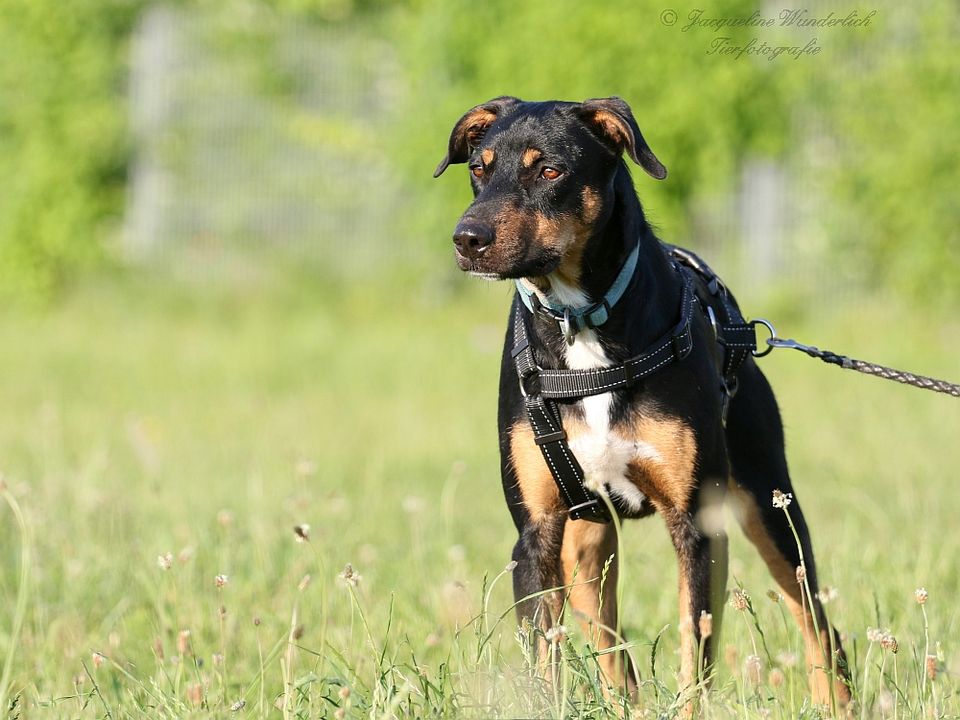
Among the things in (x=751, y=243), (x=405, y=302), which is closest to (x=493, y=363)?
(x=405, y=302)

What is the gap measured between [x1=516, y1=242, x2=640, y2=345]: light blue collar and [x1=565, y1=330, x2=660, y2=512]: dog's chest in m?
0.03

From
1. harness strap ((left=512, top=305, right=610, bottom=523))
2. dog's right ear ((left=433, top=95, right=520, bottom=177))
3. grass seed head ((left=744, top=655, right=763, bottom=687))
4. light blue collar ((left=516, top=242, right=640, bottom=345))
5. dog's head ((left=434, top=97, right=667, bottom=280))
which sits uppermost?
dog's right ear ((left=433, top=95, right=520, bottom=177))

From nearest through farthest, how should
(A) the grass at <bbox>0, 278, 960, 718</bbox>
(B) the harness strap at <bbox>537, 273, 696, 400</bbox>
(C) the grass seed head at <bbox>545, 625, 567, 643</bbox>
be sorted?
(C) the grass seed head at <bbox>545, 625, 567, 643</bbox> < (A) the grass at <bbox>0, 278, 960, 718</bbox> < (B) the harness strap at <bbox>537, 273, 696, 400</bbox>

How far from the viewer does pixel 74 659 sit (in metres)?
4.30

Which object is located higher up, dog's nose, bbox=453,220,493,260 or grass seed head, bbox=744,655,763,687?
dog's nose, bbox=453,220,493,260

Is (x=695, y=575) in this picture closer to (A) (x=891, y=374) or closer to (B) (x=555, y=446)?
(B) (x=555, y=446)

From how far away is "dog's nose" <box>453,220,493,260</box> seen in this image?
3477mm

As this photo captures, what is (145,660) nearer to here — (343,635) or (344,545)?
(343,635)

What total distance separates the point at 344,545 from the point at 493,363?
19.8ft

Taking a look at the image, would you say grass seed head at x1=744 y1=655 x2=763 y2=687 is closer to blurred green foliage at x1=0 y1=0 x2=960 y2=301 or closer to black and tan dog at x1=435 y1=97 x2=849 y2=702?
black and tan dog at x1=435 y1=97 x2=849 y2=702

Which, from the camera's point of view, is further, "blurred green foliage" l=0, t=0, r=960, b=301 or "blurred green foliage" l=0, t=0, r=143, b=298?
"blurred green foliage" l=0, t=0, r=143, b=298

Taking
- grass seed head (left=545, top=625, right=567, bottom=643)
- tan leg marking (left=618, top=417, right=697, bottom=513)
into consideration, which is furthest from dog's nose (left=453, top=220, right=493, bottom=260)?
grass seed head (left=545, top=625, right=567, bottom=643)

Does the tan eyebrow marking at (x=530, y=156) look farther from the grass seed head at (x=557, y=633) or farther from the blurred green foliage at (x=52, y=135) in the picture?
the blurred green foliage at (x=52, y=135)

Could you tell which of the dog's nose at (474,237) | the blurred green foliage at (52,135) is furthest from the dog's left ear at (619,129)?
the blurred green foliage at (52,135)
